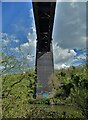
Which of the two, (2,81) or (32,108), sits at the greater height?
(2,81)

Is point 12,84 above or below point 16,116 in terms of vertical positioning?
above

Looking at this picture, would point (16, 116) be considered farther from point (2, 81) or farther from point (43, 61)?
point (43, 61)

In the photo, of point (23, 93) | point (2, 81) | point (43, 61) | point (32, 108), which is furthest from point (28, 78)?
point (43, 61)

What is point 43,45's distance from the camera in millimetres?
29359

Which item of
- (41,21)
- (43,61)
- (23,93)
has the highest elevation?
(23,93)

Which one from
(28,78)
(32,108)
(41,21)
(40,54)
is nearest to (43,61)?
(40,54)

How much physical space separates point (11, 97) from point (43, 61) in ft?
70.1

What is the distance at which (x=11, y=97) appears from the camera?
776 cm

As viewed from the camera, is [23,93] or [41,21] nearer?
[23,93]

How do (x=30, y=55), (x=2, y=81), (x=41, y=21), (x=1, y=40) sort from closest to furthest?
(x=2, y=81) < (x=1, y=40) < (x=30, y=55) < (x=41, y=21)

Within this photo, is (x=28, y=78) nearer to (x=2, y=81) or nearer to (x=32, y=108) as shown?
(x=2, y=81)

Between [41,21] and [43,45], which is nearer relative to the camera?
[41,21]

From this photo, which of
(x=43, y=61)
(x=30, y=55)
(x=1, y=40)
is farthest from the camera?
(x=43, y=61)

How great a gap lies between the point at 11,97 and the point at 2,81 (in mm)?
566
